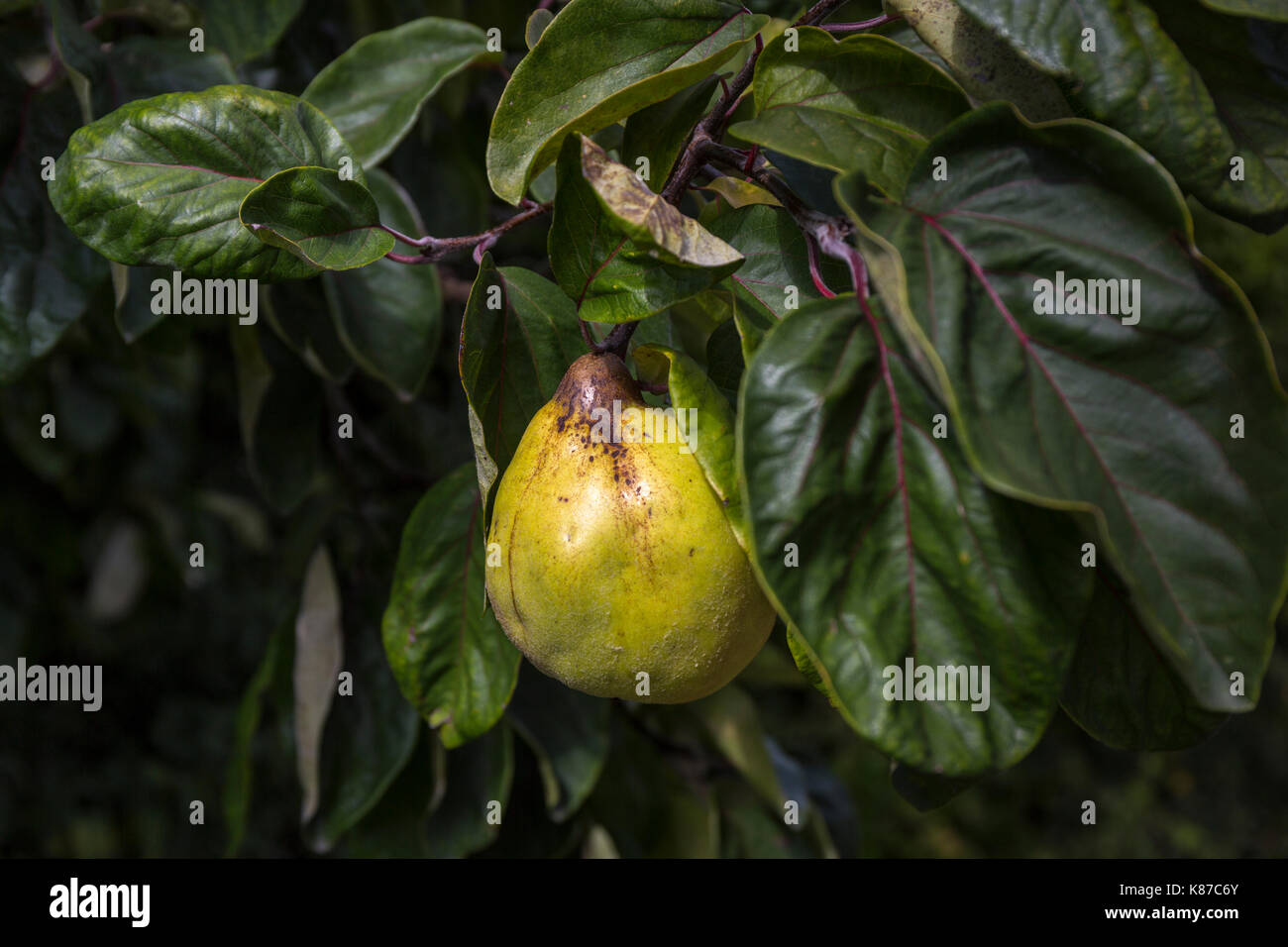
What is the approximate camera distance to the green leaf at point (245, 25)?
0.94 metres

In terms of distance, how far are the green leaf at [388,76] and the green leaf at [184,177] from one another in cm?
25

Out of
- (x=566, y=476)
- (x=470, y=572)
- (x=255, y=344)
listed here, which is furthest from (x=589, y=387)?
(x=255, y=344)

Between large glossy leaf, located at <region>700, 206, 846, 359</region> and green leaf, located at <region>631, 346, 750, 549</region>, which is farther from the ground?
large glossy leaf, located at <region>700, 206, 846, 359</region>

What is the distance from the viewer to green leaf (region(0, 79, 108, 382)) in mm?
861

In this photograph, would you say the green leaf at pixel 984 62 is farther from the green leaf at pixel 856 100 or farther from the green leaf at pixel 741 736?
the green leaf at pixel 741 736

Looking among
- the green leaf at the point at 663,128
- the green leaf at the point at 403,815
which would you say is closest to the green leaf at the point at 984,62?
the green leaf at the point at 663,128

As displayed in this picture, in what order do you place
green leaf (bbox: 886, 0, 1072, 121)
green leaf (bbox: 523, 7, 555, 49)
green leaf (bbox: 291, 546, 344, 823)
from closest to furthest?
green leaf (bbox: 886, 0, 1072, 121) → green leaf (bbox: 523, 7, 555, 49) → green leaf (bbox: 291, 546, 344, 823)

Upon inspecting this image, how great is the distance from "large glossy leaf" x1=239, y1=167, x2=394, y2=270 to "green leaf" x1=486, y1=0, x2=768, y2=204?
0.29 ft

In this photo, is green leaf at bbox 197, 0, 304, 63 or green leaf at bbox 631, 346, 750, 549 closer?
green leaf at bbox 631, 346, 750, 549

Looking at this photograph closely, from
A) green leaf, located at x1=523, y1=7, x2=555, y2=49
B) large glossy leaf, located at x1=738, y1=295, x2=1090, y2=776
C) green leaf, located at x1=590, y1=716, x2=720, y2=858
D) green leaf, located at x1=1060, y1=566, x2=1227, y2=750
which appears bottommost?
green leaf, located at x1=590, y1=716, x2=720, y2=858

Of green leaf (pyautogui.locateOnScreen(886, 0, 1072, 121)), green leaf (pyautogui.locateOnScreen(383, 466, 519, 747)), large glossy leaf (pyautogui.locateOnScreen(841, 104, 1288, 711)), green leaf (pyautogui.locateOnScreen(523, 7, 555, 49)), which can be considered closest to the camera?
large glossy leaf (pyautogui.locateOnScreen(841, 104, 1288, 711))

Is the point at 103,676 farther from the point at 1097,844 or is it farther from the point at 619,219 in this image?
the point at 1097,844

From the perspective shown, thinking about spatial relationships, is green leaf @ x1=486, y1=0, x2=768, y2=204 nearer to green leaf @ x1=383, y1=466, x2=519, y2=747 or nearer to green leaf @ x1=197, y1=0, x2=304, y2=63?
green leaf @ x1=383, y1=466, x2=519, y2=747

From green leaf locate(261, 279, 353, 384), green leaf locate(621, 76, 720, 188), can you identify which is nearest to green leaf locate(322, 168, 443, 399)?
green leaf locate(261, 279, 353, 384)
